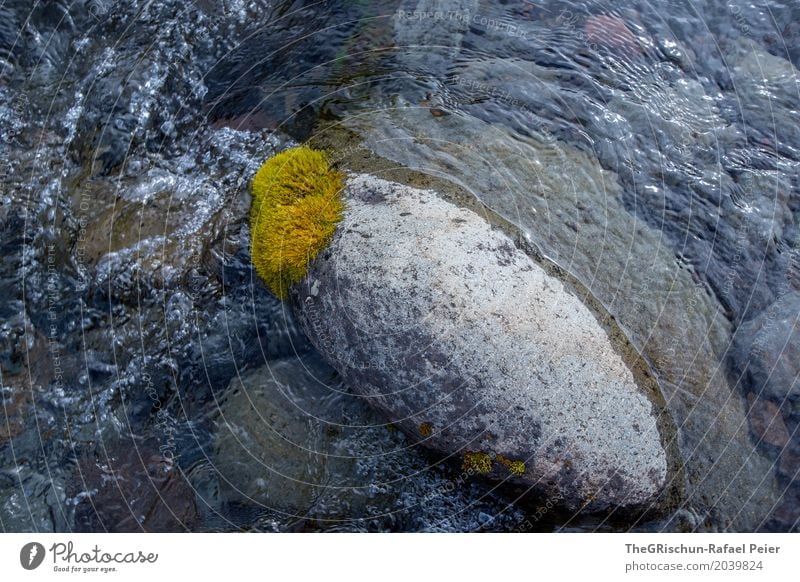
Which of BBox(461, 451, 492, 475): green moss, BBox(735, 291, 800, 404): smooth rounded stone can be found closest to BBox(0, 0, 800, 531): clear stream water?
BBox(735, 291, 800, 404): smooth rounded stone

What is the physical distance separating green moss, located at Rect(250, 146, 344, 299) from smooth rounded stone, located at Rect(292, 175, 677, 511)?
253mm

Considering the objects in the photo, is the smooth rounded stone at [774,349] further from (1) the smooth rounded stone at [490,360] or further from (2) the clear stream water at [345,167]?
(1) the smooth rounded stone at [490,360]

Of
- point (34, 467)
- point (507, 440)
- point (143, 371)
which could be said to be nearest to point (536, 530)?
point (507, 440)

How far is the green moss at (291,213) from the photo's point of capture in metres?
5.00

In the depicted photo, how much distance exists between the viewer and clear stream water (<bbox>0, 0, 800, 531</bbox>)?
4988 millimetres

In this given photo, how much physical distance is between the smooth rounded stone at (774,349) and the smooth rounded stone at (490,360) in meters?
0.92

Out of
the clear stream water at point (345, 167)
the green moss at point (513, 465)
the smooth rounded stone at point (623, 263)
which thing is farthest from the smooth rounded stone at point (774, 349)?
the green moss at point (513, 465)

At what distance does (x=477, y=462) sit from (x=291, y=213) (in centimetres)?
247

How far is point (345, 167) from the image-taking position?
5395 mm

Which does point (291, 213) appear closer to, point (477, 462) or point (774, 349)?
point (477, 462)

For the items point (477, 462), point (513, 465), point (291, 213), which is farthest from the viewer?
point (291, 213)

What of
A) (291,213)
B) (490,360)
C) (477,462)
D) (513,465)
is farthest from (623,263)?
(291,213)

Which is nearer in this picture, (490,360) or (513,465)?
(490,360)
